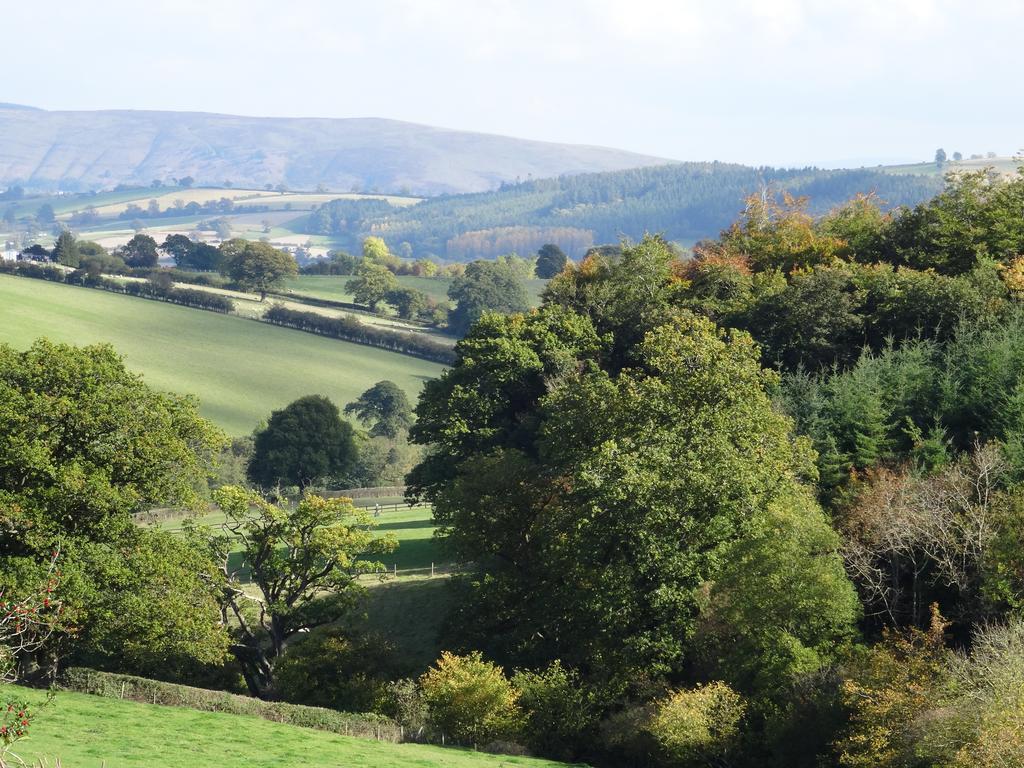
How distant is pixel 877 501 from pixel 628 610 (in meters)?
10.2

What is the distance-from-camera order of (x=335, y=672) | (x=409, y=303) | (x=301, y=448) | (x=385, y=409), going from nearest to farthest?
(x=335, y=672)
(x=301, y=448)
(x=385, y=409)
(x=409, y=303)

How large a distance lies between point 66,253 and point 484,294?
64.0 m

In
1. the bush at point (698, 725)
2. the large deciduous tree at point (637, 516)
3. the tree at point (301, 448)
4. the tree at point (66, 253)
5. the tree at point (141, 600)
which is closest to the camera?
the bush at point (698, 725)

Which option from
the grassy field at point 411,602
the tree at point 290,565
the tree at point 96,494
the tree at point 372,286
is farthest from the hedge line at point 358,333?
the tree at point 96,494

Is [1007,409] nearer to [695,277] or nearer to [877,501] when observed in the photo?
[877,501]

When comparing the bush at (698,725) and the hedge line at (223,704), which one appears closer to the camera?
the bush at (698,725)

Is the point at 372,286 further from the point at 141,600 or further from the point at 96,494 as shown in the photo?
the point at 96,494

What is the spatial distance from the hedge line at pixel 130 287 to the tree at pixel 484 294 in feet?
102

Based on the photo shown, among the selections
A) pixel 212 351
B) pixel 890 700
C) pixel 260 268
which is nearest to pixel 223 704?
pixel 890 700

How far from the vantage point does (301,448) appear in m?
102

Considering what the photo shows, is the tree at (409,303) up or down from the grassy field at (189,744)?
up

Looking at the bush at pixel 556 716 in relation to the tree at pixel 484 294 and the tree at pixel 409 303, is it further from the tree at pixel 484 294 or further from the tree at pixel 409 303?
the tree at pixel 409 303

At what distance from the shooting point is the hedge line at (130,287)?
552 feet

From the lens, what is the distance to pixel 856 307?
6694cm
